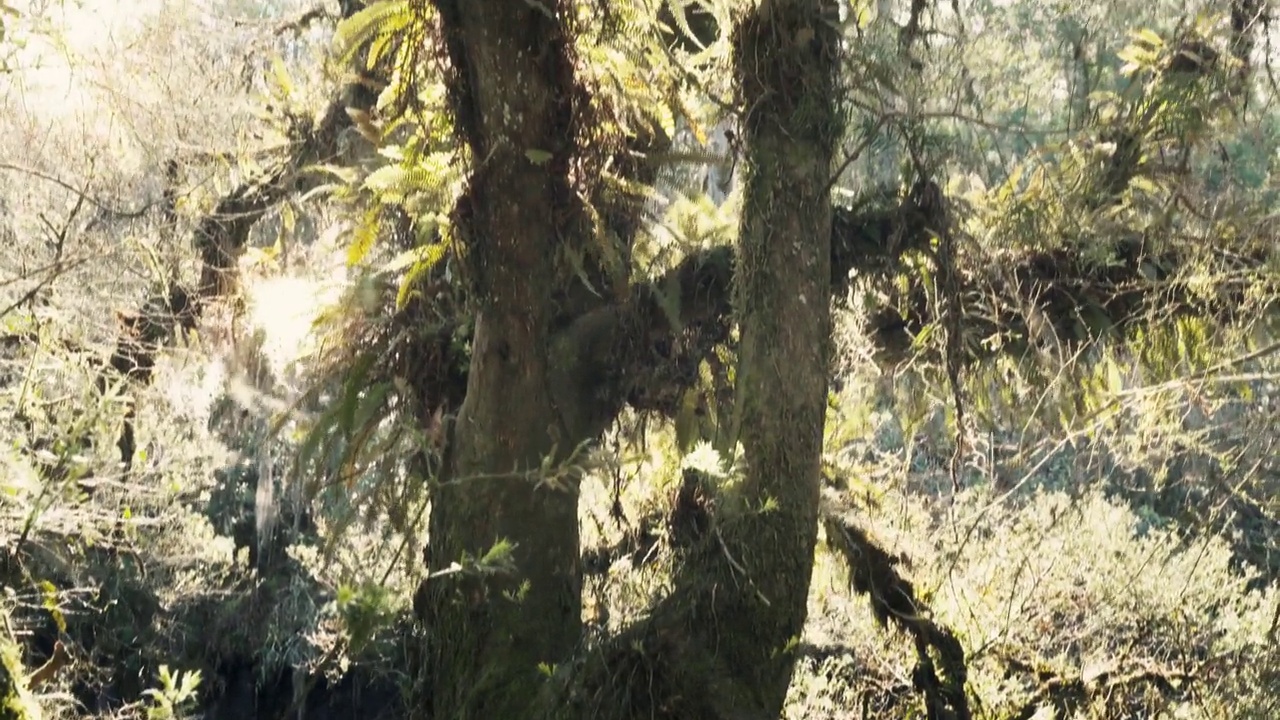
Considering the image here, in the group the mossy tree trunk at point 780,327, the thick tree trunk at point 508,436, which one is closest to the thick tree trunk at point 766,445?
the mossy tree trunk at point 780,327

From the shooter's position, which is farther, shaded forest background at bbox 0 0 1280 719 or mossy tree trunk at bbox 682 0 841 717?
shaded forest background at bbox 0 0 1280 719

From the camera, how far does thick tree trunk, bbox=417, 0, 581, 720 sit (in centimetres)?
371

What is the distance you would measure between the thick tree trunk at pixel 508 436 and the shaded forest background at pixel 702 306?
100 mm

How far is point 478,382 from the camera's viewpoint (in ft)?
13.5

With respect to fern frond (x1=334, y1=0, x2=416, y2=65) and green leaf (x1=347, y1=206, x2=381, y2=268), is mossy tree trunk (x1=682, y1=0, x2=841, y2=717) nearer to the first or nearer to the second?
fern frond (x1=334, y1=0, x2=416, y2=65)

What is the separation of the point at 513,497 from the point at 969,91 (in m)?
2.22

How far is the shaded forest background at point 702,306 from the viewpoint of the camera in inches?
151

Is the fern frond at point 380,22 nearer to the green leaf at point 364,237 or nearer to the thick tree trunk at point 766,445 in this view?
the green leaf at point 364,237

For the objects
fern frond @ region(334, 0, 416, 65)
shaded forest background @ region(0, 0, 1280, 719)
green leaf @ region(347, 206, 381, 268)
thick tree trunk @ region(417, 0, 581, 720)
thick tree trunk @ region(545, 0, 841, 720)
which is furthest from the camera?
green leaf @ region(347, 206, 381, 268)

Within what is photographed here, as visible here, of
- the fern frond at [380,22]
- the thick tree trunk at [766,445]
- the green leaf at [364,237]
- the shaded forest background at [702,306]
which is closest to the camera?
the thick tree trunk at [766,445]

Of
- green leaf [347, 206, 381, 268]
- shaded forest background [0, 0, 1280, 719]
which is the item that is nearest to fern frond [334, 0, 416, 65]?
shaded forest background [0, 0, 1280, 719]

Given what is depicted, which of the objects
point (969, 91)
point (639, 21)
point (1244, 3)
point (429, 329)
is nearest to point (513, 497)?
point (429, 329)

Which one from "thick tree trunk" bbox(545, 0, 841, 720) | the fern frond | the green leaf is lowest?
"thick tree trunk" bbox(545, 0, 841, 720)

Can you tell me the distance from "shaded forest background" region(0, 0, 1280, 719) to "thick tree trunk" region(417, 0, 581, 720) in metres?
0.10
